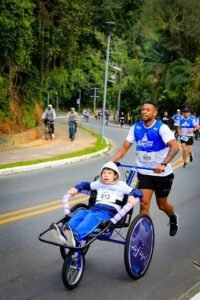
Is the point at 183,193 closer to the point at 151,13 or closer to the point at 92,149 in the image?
the point at 92,149

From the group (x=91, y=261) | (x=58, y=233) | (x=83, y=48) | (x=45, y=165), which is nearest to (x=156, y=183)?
(x=91, y=261)

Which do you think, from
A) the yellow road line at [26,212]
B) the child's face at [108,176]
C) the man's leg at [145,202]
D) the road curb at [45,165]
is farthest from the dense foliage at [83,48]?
the child's face at [108,176]

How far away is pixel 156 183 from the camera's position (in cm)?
666

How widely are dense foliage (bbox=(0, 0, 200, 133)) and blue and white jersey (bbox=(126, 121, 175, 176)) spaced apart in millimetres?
13007

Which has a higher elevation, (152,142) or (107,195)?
(152,142)

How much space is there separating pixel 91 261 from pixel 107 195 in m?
0.93

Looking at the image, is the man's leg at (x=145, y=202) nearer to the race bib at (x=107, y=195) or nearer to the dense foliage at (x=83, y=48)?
the race bib at (x=107, y=195)

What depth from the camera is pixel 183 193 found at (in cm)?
1103

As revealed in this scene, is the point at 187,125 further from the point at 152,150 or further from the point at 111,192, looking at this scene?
the point at 111,192

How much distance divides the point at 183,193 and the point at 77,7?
1579 cm

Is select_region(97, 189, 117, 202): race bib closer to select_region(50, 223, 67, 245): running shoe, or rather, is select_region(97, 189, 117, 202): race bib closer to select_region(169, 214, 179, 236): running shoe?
select_region(50, 223, 67, 245): running shoe

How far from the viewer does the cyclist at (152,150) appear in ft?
21.1

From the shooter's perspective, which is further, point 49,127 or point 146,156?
point 49,127

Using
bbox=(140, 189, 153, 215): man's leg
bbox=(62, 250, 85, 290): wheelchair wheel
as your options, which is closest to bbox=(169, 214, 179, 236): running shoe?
bbox=(140, 189, 153, 215): man's leg
